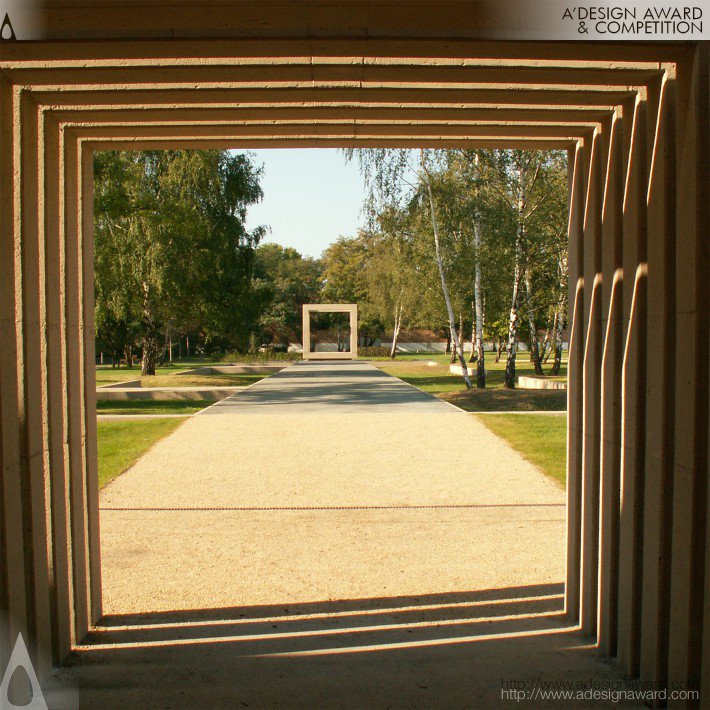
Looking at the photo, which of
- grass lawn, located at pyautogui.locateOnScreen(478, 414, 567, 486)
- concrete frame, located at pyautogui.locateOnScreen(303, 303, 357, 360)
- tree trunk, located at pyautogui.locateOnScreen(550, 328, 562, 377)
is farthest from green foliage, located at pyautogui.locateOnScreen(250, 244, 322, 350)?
grass lawn, located at pyautogui.locateOnScreen(478, 414, 567, 486)

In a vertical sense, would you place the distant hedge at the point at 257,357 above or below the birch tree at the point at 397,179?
below

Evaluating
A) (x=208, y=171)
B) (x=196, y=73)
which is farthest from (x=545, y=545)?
(x=208, y=171)

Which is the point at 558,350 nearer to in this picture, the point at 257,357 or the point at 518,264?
the point at 518,264

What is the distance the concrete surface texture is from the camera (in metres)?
3.65

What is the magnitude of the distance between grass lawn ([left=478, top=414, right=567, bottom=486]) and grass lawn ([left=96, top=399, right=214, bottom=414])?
6812 mm

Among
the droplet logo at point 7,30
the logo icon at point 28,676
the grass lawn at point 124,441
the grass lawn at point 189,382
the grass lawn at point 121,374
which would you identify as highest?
the droplet logo at point 7,30

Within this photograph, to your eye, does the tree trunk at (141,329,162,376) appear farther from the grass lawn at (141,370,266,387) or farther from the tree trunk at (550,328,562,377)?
the tree trunk at (550,328,562,377)

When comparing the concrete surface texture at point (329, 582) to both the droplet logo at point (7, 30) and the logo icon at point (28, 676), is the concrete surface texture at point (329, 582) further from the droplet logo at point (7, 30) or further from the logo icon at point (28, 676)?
the droplet logo at point (7, 30)

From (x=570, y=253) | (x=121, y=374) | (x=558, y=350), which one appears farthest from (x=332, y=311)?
(x=570, y=253)

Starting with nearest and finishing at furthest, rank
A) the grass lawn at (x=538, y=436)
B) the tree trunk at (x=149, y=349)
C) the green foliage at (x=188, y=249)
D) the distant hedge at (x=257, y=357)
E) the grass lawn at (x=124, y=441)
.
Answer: the grass lawn at (x=124, y=441) < the grass lawn at (x=538, y=436) < the green foliage at (x=188, y=249) < the tree trunk at (x=149, y=349) < the distant hedge at (x=257, y=357)

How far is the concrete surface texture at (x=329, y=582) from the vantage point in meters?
3.65

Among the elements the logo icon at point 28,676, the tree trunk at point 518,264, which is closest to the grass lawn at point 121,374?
the tree trunk at point 518,264

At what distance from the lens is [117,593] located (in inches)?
198

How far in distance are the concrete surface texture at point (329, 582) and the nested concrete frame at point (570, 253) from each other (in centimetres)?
43
